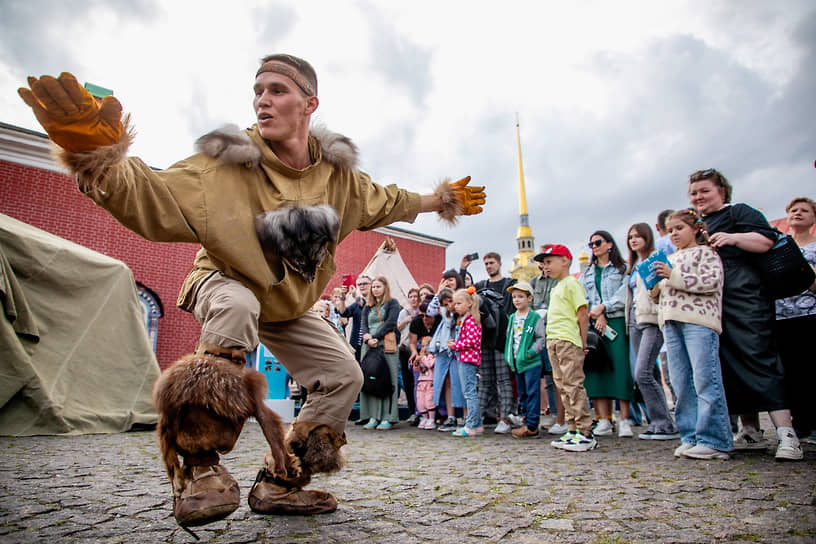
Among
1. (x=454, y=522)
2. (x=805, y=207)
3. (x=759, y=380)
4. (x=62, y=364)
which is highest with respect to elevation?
(x=805, y=207)

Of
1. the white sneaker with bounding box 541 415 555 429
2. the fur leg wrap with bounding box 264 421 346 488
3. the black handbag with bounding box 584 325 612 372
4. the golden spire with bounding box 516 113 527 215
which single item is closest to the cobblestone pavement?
the fur leg wrap with bounding box 264 421 346 488

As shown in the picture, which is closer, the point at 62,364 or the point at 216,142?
the point at 216,142

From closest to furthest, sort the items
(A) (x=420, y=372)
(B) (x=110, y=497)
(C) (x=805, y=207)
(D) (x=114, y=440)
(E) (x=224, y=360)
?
1. (E) (x=224, y=360)
2. (B) (x=110, y=497)
3. (C) (x=805, y=207)
4. (D) (x=114, y=440)
5. (A) (x=420, y=372)

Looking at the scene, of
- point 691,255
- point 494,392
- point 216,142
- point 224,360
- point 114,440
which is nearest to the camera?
point 224,360

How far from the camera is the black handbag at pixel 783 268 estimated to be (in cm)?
359

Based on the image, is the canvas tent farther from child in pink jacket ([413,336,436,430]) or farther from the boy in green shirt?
the boy in green shirt

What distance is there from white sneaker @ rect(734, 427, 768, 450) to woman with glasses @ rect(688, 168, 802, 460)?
0.05m

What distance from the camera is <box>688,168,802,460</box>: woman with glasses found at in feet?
11.8

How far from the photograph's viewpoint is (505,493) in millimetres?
2688

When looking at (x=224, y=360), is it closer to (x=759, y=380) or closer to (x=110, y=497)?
(x=110, y=497)

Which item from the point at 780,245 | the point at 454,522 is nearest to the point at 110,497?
the point at 454,522

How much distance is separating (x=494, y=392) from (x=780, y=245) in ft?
12.6

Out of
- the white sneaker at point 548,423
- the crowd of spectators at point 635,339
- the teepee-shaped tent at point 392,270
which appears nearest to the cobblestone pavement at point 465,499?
the crowd of spectators at point 635,339

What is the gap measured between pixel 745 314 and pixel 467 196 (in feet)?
8.16
